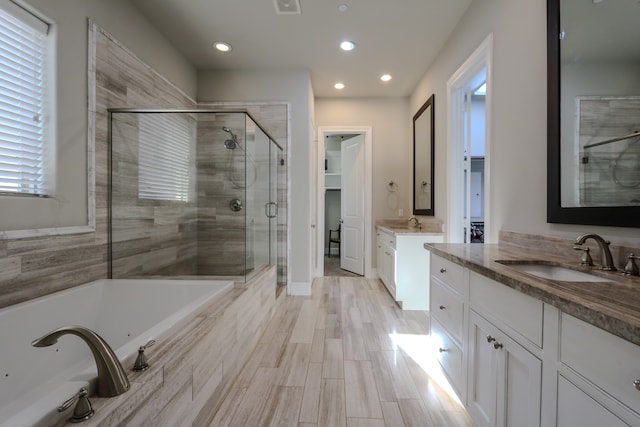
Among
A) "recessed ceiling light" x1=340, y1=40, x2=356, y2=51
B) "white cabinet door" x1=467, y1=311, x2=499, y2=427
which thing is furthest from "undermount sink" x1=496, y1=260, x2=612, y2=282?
"recessed ceiling light" x1=340, y1=40, x2=356, y2=51

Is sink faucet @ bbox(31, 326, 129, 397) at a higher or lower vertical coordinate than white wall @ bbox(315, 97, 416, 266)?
lower

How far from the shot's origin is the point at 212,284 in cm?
211

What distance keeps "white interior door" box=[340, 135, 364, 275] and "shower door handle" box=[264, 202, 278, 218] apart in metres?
1.62

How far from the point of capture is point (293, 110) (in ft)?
11.9

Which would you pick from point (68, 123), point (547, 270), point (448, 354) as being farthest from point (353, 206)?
point (68, 123)

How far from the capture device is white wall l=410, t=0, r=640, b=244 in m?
1.61

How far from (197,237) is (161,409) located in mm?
2331

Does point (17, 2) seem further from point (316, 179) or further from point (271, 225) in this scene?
point (316, 179)

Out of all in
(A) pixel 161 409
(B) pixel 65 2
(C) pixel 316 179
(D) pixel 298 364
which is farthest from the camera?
(C) pixel 316 179

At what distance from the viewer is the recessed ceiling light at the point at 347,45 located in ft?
9.96

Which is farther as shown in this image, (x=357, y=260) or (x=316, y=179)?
(x=357, y=260)

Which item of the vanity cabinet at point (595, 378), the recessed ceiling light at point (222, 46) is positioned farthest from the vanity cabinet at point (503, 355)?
the recessed ceiling light at point (222, 46)

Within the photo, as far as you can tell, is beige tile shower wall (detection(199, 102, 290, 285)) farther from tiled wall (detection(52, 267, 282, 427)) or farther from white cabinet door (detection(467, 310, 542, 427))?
white cabinet door (detection(467, 310, 542, 427))

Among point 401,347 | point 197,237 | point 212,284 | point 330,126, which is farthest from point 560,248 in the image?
point 330,126
